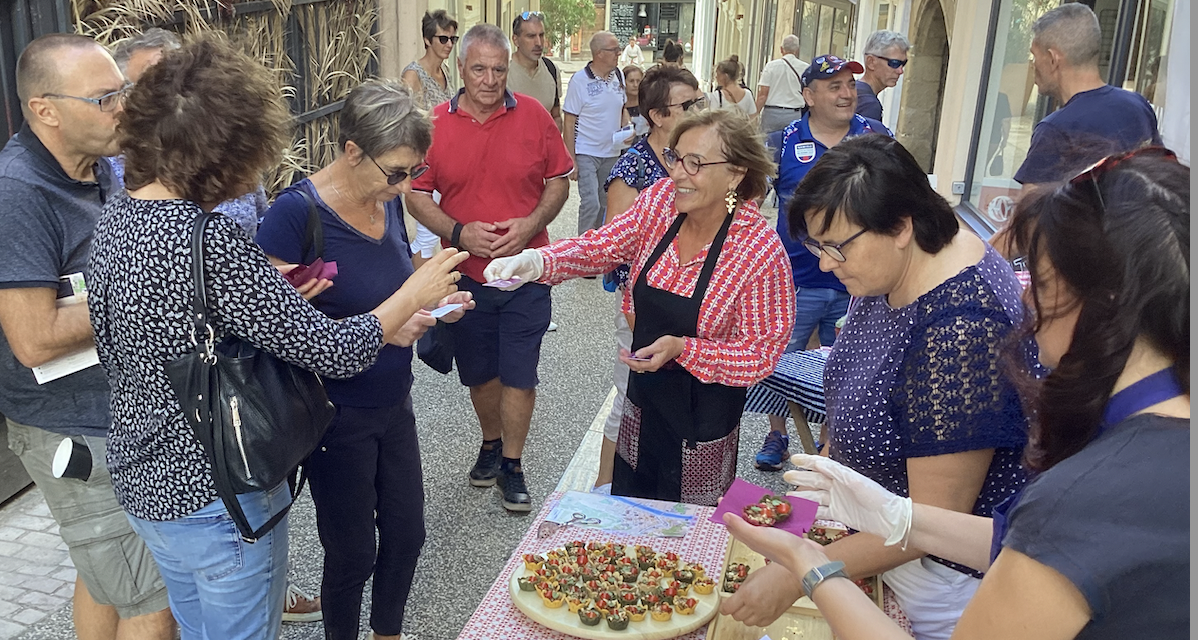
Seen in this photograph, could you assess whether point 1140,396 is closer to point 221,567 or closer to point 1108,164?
point 1108,164

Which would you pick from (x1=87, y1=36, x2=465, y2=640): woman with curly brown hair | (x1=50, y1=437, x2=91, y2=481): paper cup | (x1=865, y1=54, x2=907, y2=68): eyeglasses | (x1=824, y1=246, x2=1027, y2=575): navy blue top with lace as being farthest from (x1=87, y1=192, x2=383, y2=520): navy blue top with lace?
(x1=865, y1=54, x2=907, y2=68): eyeglasses

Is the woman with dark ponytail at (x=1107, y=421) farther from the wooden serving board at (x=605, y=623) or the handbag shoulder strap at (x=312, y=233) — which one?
the handbag shoulder strap at (x=312, y=233)

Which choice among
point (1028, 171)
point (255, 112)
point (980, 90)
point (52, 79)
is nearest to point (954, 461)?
point (255, 112)

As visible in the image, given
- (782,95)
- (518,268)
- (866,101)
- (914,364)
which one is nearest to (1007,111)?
(866,101)

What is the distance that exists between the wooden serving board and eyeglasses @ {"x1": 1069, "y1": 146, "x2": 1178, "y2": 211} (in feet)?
3.85

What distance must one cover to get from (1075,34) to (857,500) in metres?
3.36

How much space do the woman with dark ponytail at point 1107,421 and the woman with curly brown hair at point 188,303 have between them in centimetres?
140

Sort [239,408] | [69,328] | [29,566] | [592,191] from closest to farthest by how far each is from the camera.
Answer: [239,408] → [69,328] → [29,566] → [592,191]

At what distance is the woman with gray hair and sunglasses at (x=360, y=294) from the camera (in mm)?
2547

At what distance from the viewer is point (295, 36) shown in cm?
594

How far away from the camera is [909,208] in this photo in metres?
1.97

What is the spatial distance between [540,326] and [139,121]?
2355 millimetres

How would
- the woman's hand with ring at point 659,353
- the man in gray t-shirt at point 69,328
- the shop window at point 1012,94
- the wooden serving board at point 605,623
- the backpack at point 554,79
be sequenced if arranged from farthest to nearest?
the backpack at point 554,79
the shop window at point 1012,94
the woman's hand with ring at point 659,353
the man in gray t-shirt at point 69,328
the wooden serving board at point 605,623

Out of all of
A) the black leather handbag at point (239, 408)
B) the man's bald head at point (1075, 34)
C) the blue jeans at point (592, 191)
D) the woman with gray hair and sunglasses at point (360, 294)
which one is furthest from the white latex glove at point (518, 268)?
the blue jeans at point (592, 191)
